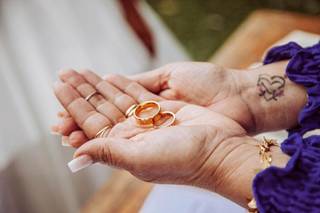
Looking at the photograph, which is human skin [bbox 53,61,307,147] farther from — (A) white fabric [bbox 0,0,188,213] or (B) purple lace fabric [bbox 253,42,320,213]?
(A) white fabric [bbox 0,0,188,213]

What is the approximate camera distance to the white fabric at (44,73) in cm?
110

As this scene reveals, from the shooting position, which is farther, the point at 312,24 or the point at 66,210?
the point at 312,24

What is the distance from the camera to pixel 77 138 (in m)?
0.76

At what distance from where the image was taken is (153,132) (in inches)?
28.2

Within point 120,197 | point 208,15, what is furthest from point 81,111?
point 208,15

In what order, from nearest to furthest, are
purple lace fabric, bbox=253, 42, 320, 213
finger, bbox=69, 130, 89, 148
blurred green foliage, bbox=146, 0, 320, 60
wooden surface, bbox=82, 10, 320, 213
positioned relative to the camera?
purple lace fabric, bbox=253, 42, 320, 213 → finger, bbox=69, 130, 89, 148 → wooden surface, bbox=82, 10, 320, 213 → blurred green foliage, bbox=146, 0, 320, 60

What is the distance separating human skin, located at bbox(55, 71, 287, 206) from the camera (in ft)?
2.24

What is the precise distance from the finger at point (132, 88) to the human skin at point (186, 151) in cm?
8

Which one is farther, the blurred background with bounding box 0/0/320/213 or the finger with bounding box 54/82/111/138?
the blurred background with bounding box 0/0/320/213

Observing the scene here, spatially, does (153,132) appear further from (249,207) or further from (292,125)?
(292,125)

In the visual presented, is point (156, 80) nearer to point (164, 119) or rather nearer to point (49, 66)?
point (164, 119)

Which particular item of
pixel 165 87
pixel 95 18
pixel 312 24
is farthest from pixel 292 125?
pixel 95 18

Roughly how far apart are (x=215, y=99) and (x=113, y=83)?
0.19 m

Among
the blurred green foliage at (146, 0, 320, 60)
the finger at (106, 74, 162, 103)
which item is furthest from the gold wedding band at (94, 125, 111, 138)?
the blurred green foliage at (146, 0, 320, 60)
